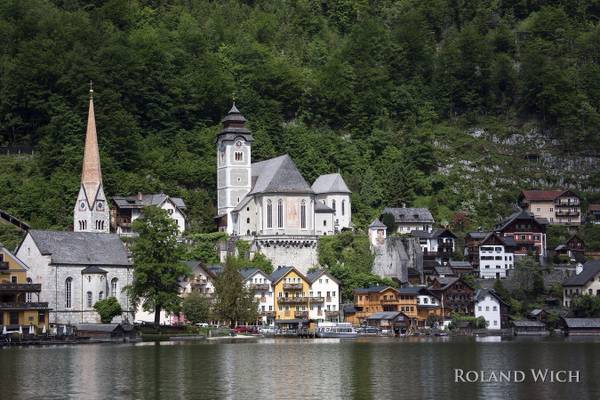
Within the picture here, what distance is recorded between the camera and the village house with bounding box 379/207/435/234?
111188 mm

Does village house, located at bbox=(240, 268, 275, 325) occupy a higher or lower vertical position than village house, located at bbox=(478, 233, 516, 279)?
lower

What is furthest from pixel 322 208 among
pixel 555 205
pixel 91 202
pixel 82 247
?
pixel 555 205

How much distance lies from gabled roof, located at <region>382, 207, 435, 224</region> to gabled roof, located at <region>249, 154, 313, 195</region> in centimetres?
919

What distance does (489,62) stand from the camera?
5635 inches

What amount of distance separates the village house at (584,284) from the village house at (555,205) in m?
14.9

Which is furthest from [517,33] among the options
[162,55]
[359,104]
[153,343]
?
[153,343]

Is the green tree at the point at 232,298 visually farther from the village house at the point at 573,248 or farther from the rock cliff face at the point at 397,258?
the village house at the point at 573,248

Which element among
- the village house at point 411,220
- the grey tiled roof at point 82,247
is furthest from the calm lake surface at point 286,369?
the village house at point 411,220

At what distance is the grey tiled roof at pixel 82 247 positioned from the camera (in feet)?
301

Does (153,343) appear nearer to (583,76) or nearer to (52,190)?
(52,190)

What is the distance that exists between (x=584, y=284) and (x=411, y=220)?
16771mm

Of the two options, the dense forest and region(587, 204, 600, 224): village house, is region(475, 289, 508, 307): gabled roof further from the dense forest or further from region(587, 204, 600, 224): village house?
region(587, 204, 600, 224): village house

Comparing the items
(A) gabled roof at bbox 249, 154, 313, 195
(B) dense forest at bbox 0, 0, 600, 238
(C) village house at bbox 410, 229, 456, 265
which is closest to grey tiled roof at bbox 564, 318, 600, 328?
(C) village house at bbox 410, 229, 456, 265

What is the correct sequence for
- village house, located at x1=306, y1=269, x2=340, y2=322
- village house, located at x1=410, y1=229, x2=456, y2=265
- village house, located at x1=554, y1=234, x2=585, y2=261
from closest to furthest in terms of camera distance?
village house, located at x1=306, y1=269, x2=340, y2=322 < village house, located at x1=410, y1=229, x2=456, y2=265 < village house, located at x1=554, y1=234, x2=585, y2=261
